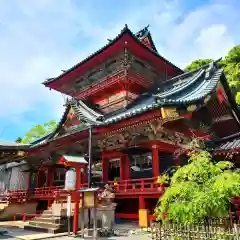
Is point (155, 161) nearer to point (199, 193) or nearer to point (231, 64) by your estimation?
point (199, 193)

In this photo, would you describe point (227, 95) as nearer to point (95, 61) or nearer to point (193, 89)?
point (193, 89)

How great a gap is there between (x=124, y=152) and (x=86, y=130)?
3158 millimetres

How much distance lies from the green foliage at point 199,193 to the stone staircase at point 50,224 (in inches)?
239

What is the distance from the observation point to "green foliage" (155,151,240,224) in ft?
21.9

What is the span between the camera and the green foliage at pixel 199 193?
6.67 m

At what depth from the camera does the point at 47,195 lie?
1864 centimetres

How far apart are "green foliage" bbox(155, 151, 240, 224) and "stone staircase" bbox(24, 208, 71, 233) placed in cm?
607

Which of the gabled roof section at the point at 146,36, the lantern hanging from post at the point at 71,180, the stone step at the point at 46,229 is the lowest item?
the stone step at the point at 46,229

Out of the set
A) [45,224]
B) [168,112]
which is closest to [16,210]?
[45,224]

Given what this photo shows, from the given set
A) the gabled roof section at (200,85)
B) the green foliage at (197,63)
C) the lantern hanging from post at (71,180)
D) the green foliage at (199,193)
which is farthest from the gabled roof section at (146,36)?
the green foliage at (197,63)

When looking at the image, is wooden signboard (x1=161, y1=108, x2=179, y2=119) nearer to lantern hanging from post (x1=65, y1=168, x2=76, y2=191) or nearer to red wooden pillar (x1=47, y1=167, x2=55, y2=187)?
lantern hanging from post (x1=65, y1=168, x2=76, y2=191)

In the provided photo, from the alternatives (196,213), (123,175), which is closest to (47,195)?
(123,175)

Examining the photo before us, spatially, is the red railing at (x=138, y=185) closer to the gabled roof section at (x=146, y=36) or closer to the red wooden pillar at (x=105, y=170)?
the red wooden pillar at (x=105, y=170)

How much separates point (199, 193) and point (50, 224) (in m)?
8.49
